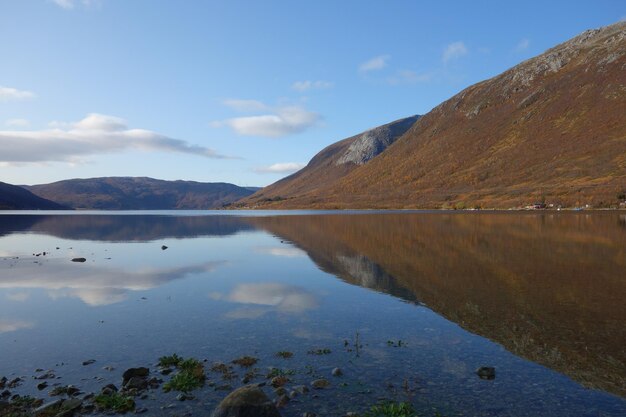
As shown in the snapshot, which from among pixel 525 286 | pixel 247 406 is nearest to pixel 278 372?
pixel 247 406

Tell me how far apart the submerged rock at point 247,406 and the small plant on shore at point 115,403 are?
10.1 ft

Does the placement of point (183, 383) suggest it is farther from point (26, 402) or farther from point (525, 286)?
point (525, 286)

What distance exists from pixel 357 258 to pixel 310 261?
524 cm

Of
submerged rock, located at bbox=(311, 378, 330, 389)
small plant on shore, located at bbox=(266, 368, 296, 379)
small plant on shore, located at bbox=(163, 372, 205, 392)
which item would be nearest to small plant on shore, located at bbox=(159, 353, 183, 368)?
small plant on shore, located at bbox=(163, 372, 205, 392)

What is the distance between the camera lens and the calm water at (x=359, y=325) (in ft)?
44.9

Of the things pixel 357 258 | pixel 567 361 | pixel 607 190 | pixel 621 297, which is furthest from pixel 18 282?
pixel 607 190

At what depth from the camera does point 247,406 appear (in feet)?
37.3

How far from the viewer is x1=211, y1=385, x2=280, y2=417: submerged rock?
37.0ft

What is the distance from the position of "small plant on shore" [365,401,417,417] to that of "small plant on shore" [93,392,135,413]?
735 cm

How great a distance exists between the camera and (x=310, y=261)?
45.1 meters

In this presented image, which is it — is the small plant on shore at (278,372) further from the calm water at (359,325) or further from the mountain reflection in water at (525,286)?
the mountain reflection in water at (525,286)

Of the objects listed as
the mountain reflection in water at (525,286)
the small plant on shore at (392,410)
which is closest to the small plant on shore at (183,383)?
the small plant on shore at (392,410)

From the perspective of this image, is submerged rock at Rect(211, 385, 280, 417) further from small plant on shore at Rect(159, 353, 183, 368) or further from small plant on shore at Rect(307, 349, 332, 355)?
small plant on shore at Rect(307, 349, 332, 355)

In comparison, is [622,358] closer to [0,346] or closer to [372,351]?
[372,351]
